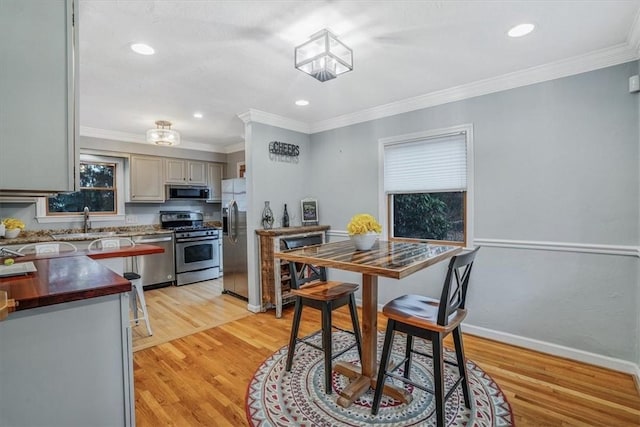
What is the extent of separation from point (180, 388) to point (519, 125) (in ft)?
11.4

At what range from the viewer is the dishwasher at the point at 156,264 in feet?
15.6

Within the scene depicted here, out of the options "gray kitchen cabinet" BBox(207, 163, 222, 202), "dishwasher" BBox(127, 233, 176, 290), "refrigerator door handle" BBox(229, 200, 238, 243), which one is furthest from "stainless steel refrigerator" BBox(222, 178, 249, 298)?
"gray kitchen cabinet" BBox(207, 163, 222, 202)

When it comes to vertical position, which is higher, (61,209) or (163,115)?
(163,115)

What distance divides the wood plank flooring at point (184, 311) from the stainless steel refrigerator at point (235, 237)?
0.22 meters

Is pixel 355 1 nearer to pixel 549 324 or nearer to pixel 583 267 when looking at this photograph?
pixel 583 267

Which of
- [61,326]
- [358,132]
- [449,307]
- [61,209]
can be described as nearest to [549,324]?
[449,307]

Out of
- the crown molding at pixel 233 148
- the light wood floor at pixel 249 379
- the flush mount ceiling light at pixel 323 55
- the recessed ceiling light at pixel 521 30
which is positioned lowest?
the light wood floor at pixel 249 379

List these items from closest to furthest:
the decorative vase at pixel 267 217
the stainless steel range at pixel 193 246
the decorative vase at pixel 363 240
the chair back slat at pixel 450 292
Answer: the chair back slat at pixel 450 292, the decorative vase at pixel 363 240, the decorative vase at pixel 267 217, the stainless steel range at pixel 193 246

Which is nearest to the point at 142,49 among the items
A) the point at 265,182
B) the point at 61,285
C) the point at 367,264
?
the point at 61,285

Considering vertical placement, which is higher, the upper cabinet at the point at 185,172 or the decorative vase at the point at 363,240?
the upper cabinet at the point at 185,172

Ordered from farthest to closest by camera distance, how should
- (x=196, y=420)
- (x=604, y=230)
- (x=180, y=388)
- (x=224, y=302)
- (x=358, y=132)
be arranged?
(x=224, y=302)
(x=358, y=132)
(x=604, y=230)
(x=180, y=388)
(x=196, y=420)

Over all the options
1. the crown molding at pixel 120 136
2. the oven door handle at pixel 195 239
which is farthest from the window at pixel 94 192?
the oven door handle at pixel 195 239

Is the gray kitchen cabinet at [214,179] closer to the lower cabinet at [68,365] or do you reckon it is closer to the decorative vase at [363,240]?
the decorative vase at [363,240]

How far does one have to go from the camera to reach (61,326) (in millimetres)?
1342
